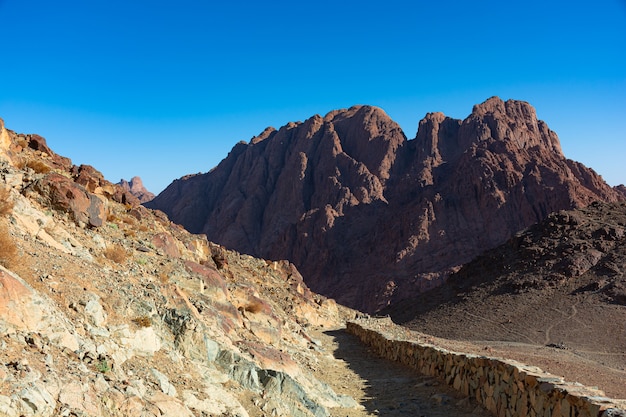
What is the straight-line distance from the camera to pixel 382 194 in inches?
4331

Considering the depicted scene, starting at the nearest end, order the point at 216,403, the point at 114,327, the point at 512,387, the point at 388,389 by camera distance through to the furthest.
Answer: the point at 216,403 < the point at 114,327 < the point at 512,387 < the point at 388,389

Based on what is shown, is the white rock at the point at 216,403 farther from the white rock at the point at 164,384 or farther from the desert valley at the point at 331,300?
the white rock at the point at 164,384

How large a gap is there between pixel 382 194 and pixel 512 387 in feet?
332

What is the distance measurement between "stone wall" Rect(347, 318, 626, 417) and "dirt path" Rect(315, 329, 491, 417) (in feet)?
1.07

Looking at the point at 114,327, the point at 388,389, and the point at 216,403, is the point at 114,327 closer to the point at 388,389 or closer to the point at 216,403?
the point at 216,403

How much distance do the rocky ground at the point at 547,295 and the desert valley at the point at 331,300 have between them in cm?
20

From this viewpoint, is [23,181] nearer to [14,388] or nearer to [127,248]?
[127,248]

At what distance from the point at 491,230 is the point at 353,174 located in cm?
3790

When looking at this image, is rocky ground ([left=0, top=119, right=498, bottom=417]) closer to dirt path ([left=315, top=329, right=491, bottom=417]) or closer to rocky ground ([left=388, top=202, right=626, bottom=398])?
dirt path ([left=315, top=329, right=491, bottom=417])

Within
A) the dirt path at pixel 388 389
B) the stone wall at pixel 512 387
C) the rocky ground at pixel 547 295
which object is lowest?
the dirt path at pixel 388 389

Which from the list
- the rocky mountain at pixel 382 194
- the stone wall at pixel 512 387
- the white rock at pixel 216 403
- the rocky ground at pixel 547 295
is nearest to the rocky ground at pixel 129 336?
the white rock at pixel 216 403

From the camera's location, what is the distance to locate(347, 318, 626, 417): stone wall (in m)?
7.38

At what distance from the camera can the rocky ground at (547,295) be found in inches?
1308

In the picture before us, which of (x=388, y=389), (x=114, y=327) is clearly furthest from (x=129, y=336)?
(x=388, y=389)
